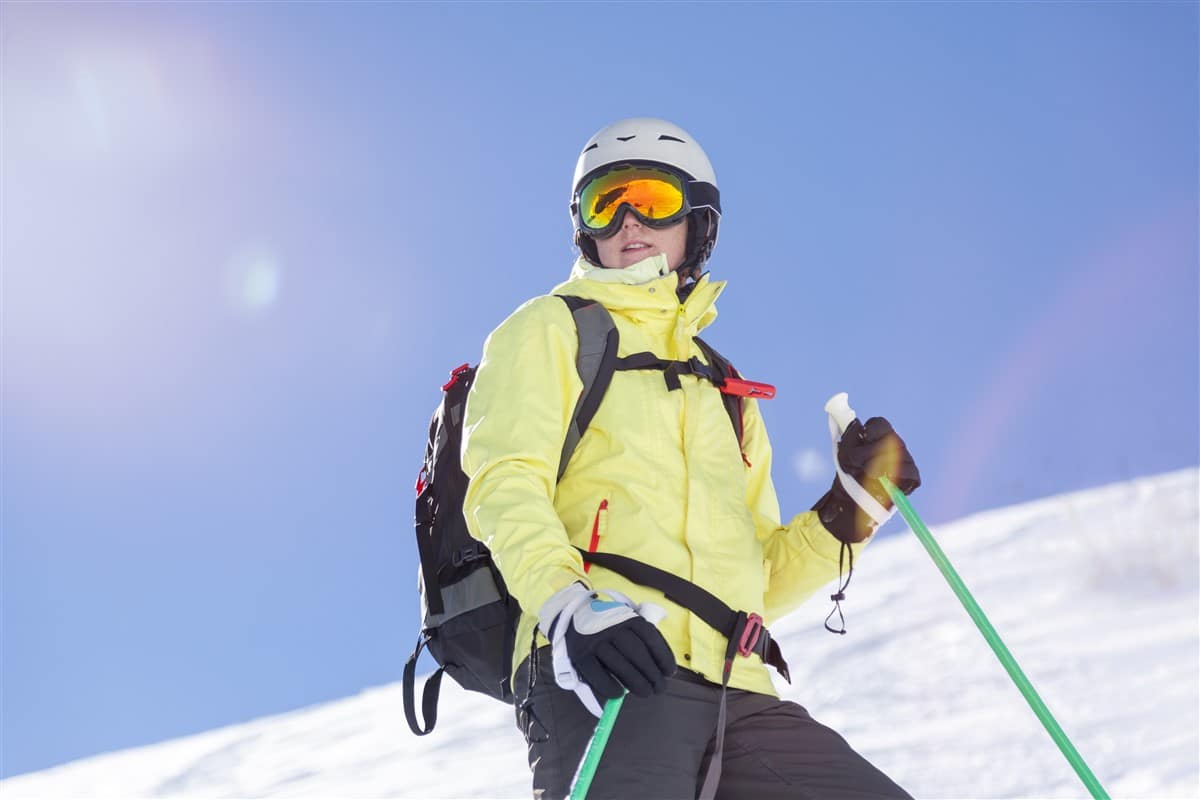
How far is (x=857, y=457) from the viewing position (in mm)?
3549

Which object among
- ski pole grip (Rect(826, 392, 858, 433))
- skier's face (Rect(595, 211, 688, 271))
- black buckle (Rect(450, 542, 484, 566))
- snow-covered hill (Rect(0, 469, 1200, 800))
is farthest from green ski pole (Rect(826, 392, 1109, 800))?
snow-covered hill (Rect(0, 469, 1200, 800))

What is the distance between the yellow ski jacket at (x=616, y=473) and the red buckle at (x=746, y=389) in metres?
0.10

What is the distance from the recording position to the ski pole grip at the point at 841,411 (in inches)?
145

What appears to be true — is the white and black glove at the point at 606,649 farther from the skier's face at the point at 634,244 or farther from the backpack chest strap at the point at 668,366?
the skier's face at the point at 634,244

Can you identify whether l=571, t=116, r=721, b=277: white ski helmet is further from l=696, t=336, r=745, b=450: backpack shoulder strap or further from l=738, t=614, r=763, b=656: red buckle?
l=738, t=614, r=763, b=656: red buckle

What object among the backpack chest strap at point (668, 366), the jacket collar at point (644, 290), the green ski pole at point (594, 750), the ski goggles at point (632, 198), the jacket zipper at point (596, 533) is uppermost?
the ski goggles at point (632, 198)

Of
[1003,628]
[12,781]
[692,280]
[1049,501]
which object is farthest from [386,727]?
[1049,501]

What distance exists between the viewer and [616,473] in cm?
310

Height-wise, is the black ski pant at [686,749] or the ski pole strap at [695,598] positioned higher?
the ski pole strap at [695,598]

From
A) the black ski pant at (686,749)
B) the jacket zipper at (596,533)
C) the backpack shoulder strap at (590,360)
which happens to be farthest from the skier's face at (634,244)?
the black ski pant at (686,749)

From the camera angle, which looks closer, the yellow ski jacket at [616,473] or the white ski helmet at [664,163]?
the yellow ski jacket at [616,473]

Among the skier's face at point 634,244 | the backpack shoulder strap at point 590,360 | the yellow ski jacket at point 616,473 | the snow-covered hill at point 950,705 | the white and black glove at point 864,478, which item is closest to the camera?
the yellow ski jacket at point 616,473

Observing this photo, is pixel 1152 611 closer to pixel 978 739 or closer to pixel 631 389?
pixel 978 739

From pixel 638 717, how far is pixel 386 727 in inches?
367
